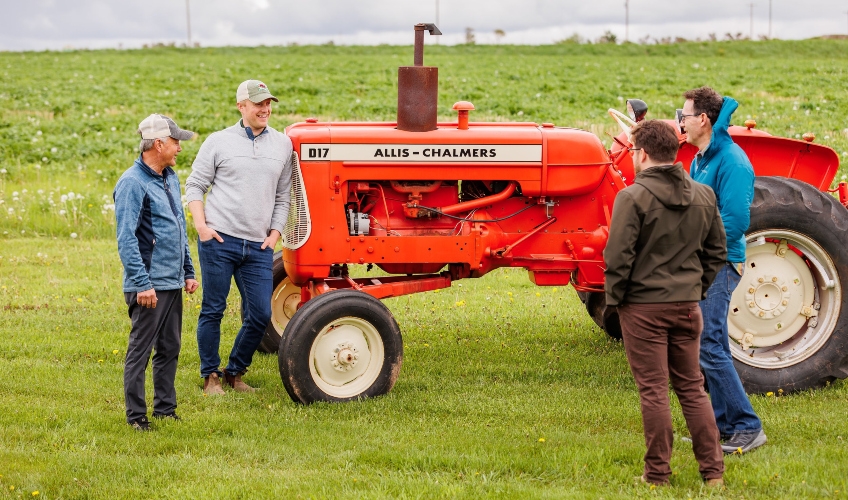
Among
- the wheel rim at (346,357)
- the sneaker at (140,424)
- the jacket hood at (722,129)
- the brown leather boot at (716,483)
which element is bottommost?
the sneaker at (140,424)

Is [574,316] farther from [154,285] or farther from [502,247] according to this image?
[154,285]

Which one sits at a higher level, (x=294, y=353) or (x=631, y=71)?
(x=631, y=71)

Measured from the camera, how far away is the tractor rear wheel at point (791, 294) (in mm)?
5539

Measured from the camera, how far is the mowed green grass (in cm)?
413

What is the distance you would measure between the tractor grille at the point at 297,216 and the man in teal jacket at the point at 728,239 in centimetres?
225

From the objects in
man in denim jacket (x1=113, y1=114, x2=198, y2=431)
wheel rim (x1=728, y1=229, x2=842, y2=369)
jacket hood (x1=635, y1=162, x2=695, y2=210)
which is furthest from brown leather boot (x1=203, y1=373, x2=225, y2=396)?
wheel rim (x1=728, y1=229, x2=842, y2=369)

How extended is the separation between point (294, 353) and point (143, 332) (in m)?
0.83

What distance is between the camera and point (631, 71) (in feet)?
84.5

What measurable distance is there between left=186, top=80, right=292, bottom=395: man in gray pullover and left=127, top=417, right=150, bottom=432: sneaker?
2.33 feet

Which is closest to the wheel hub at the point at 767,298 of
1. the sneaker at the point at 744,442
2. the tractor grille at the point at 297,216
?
the sneaker at the point at 744,442

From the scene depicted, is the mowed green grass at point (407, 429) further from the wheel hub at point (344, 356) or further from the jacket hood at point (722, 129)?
the jacket hood at point (722, 129)

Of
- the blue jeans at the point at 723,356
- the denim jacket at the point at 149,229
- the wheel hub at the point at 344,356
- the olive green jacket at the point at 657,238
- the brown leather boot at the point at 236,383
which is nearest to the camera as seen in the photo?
the olive green jacket at the point at 657,238

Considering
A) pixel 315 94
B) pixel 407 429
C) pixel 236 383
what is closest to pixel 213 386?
pixel 236 383

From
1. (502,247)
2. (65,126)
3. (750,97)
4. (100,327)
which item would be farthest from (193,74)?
(502,247)
